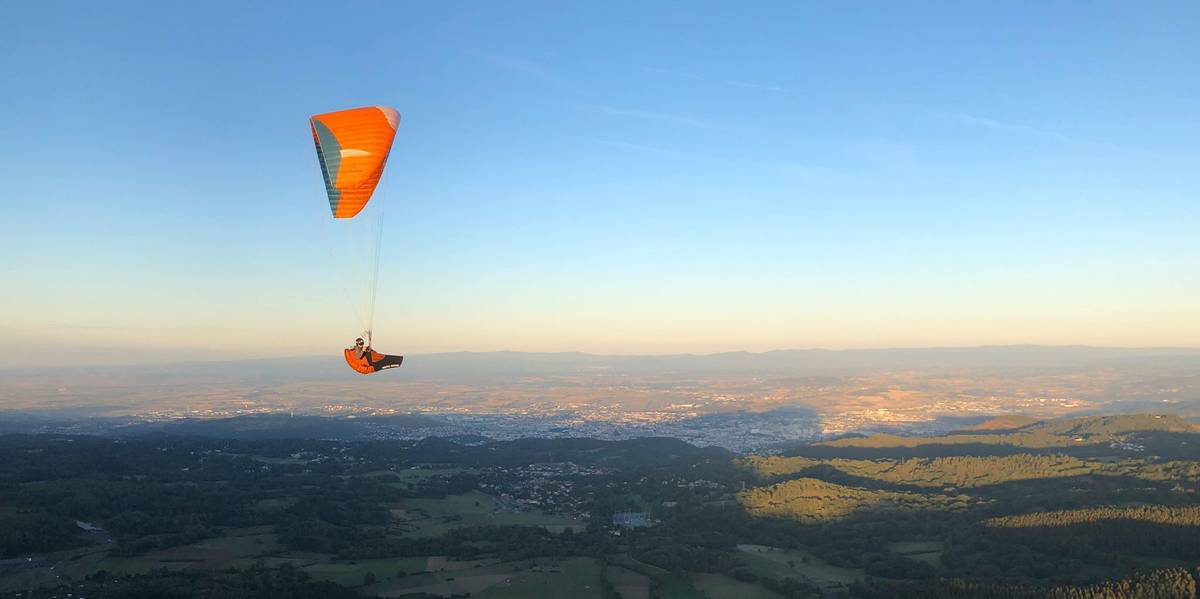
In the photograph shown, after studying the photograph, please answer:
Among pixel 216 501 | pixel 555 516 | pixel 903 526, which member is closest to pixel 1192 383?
pixel 903 526

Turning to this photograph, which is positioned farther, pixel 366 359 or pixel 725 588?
pixel 725 588

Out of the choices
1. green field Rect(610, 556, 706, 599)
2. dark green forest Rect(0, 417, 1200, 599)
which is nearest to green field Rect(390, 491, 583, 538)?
dark green forest Rect(0, 417, 1200, 599)

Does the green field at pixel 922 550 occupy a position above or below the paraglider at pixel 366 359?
below

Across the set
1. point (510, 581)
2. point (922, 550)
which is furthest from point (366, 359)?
point (922, 550)

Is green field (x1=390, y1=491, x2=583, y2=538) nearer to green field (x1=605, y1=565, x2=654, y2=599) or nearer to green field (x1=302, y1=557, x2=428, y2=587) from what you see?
green field (x1=302, y1=557, x2=428, y2=587)

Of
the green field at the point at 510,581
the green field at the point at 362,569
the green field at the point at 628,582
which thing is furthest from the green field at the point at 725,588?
the green field at the point at 362,569

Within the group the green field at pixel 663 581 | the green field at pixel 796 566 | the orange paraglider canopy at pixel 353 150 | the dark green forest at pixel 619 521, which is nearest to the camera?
the orange paraglider canopy at pixel 353 150

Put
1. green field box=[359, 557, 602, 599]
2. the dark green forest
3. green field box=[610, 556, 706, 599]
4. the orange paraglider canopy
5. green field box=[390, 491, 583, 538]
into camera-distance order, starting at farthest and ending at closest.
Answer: green field box=[390, 491, 583, 538], green field box=[610, 556, 706, 599], the dark green forest, green field box=[359, 557, 602, 599], the orange paraglider canopy

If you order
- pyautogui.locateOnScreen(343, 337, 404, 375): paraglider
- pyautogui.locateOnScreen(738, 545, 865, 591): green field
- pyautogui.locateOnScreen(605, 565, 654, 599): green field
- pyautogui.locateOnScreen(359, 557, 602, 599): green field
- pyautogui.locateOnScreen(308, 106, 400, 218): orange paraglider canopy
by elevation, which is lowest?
pyautogui.locateOnScreen(738, 545, 865, 591): green field

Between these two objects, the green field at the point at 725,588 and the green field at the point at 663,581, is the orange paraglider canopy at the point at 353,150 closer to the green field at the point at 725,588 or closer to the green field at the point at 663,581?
the green field at the point at 663,581

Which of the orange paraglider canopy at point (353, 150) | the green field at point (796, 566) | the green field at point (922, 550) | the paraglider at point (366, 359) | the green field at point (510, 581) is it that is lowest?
the green field at point (796, 566)

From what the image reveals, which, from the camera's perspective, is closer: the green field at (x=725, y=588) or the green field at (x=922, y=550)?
the green field at (x=725, y=588)

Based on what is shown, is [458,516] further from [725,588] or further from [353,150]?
[353,150]
